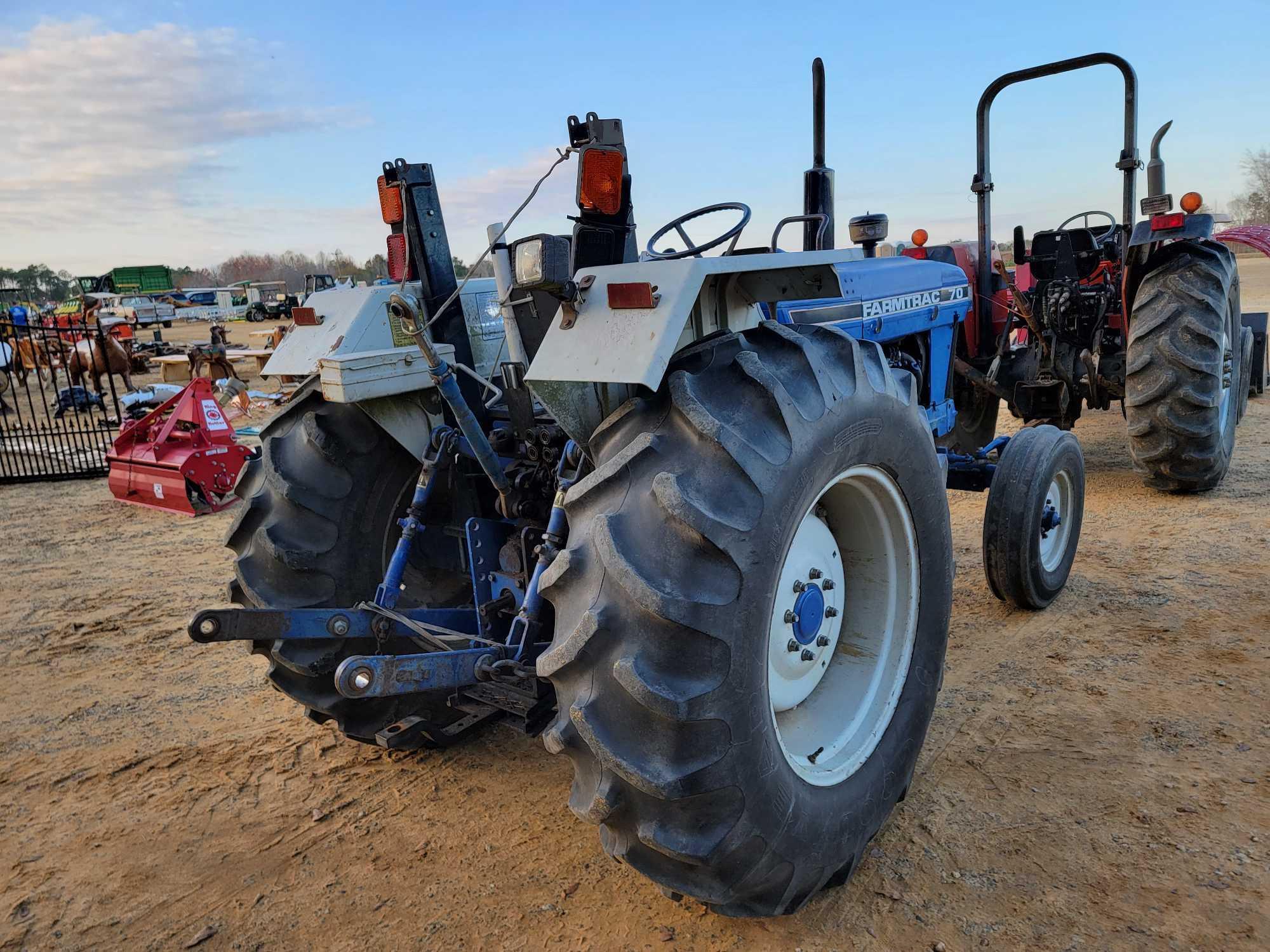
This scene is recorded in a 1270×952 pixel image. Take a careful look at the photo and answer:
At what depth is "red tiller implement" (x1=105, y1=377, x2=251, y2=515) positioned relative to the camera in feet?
21.8

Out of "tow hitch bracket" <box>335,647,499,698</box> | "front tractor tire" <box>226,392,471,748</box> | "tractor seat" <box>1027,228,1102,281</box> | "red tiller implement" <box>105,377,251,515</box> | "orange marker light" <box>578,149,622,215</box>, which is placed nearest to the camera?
"tow hitch bracket" <box>335,647,499,698</box>

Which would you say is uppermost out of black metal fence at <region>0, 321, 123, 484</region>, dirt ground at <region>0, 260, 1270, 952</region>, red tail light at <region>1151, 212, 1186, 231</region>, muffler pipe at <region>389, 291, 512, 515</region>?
red tail light at <region>1151, 212, 1186, 231</region>

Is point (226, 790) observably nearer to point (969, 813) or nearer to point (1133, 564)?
point (969, 813)

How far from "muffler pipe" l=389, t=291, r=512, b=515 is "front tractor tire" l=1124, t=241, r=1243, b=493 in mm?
4138

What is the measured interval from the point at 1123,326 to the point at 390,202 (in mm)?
4805

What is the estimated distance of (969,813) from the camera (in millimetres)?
2424

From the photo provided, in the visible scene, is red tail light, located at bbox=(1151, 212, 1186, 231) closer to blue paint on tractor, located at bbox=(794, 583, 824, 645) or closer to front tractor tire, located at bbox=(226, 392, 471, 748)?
blue paint on tractor, located at bbox=(794, 583, 824, 645)

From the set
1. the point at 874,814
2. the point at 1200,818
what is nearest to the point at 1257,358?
the point at 1200,818

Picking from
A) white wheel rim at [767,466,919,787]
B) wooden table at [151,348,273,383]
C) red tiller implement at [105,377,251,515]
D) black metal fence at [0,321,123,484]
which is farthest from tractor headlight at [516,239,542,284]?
wooden table at [151,348,273,383]

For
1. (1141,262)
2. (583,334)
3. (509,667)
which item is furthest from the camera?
(1141,262)

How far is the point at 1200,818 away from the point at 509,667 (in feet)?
6.09

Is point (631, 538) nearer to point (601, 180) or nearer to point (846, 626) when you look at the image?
point (601, 180)

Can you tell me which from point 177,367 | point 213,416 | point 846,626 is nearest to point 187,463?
point 213,416

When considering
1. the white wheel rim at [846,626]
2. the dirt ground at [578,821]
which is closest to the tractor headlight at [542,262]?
the white wheel rim at [846,626]
